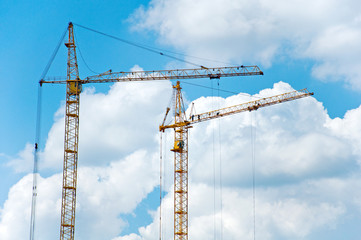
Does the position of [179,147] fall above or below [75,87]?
below

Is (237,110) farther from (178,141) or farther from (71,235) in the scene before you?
(71,235)

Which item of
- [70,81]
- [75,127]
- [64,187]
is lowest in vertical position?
[64,187]

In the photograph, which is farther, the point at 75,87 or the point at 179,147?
the point at 179,147

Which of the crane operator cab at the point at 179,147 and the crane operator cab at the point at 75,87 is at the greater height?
the crane operator cab at the point at 75,87

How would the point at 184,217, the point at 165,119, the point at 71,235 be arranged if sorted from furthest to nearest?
the point at 165,119 → the point at 184,217 → the point at 71,235

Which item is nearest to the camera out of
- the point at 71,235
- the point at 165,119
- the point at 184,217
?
the point at 71,235

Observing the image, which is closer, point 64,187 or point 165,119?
point 64,187

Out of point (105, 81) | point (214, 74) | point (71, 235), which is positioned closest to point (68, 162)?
point (71, 235)

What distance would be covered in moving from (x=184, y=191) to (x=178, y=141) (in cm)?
1310

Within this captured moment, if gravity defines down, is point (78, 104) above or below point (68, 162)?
above

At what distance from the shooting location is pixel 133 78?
16375 cm

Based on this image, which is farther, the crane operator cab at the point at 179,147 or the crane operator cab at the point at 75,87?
the crane operator cab at the point at 179,147

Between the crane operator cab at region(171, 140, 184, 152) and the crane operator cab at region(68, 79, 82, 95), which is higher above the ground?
the crane operator cab at region(68, 79, 82, 95)

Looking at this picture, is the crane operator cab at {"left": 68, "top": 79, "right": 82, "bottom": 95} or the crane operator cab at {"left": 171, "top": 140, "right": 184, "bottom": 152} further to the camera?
the crane operator cab at {"left": 171, "top": 140, "right": 184, "bottom": 152}
